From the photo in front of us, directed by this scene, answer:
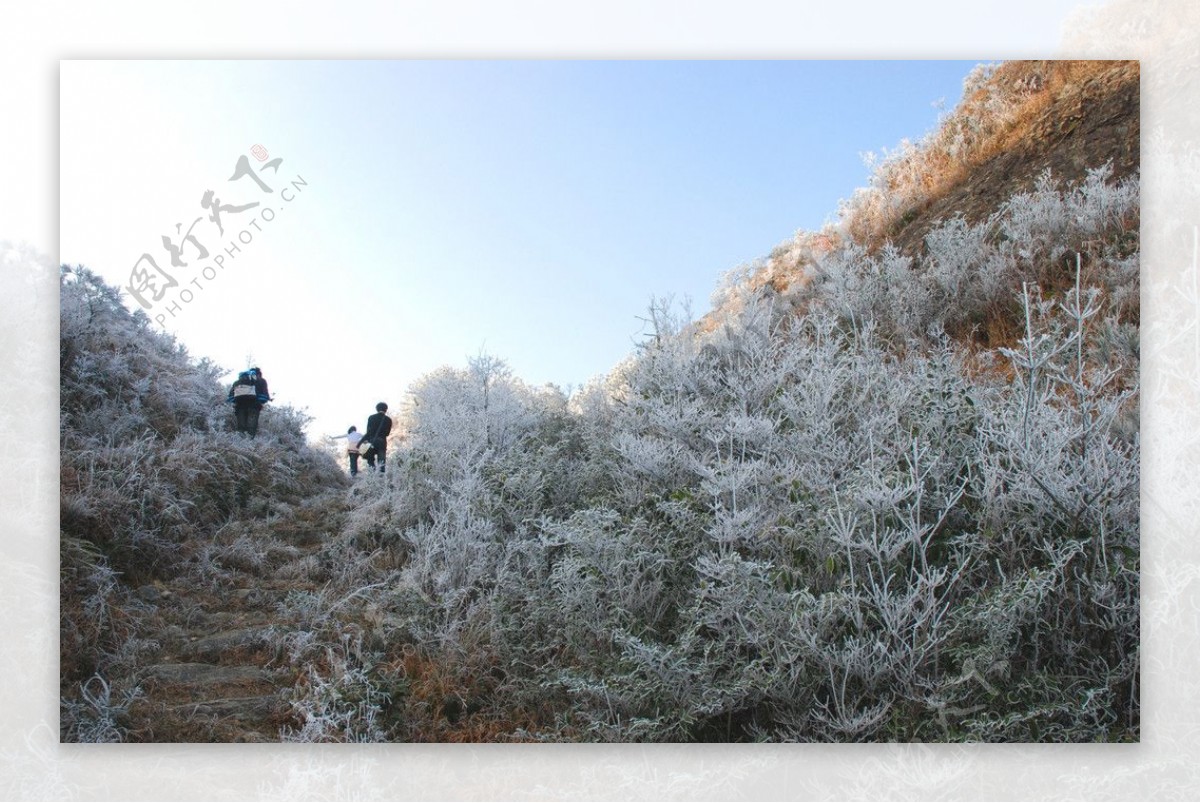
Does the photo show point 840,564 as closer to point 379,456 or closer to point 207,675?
point 379,456

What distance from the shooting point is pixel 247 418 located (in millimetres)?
5117

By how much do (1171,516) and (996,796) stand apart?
1538 mm

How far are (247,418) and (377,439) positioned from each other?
2.89 feet

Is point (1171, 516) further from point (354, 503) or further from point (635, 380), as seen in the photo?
point (354, 503)

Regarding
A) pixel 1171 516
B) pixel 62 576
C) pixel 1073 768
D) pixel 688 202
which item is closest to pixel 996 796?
pixel 1073 768

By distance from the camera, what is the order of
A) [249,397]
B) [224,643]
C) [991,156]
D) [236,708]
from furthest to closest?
[991,156]
[249,397]
[224,643]
[236,708]

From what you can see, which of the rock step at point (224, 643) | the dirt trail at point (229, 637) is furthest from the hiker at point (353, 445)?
the rock step at point (224, 643)

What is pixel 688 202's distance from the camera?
4.72m

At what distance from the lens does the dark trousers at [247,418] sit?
4.95 metres

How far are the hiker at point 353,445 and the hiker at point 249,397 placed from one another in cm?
48

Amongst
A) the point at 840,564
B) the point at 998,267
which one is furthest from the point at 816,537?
the point at 998,267

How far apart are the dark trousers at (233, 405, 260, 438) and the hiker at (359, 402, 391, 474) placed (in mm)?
696

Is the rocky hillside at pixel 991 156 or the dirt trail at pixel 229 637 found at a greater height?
the rocky hillside at pixel 991 156

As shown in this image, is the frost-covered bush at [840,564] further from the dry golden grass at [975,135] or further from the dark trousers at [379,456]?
the dry golden grass at [975,135]
